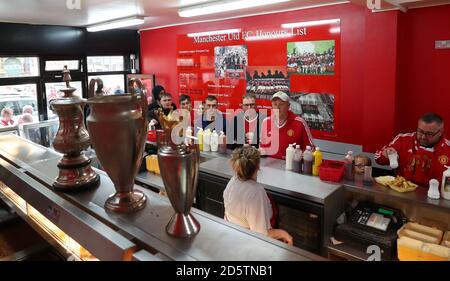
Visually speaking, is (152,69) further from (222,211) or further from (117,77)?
(222,211)

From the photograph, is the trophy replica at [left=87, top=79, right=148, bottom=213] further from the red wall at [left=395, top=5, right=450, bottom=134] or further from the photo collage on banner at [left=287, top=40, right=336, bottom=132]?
the photo collage on banner at [left=287, top=40, right=336, bottom=132]

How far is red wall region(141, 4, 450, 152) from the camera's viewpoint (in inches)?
151

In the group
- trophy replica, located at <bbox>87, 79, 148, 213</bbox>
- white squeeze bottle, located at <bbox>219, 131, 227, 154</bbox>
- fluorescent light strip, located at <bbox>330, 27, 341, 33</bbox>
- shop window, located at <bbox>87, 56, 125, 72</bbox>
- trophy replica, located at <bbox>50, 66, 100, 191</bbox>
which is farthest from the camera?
shop window, located at <bbox>87, 56, 125, 72</bbox>

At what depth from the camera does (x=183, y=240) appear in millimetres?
1101

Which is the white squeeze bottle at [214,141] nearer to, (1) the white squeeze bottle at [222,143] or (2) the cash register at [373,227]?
(1) the white squeeze bottle at [222,143]

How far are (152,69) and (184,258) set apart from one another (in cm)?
A: 688

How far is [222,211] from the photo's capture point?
3.07 metres

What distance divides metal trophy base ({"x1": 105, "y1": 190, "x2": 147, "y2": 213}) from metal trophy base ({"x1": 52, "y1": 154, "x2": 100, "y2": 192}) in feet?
0.88

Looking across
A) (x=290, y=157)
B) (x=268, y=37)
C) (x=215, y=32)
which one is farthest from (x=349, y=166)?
(x=215, y=32)

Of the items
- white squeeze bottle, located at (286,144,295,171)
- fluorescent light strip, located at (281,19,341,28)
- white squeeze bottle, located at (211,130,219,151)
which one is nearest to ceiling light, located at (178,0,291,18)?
fluorescent light strip, located at (281,19,341,28)

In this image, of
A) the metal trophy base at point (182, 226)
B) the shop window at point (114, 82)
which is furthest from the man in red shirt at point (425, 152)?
the shop window at point (114, 82)

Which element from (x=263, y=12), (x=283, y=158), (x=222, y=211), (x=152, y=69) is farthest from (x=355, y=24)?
(x=152, y=69)

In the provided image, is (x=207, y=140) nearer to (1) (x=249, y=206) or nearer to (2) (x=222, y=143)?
(2) (x=222, y=143)

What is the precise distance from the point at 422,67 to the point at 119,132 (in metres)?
3.81
